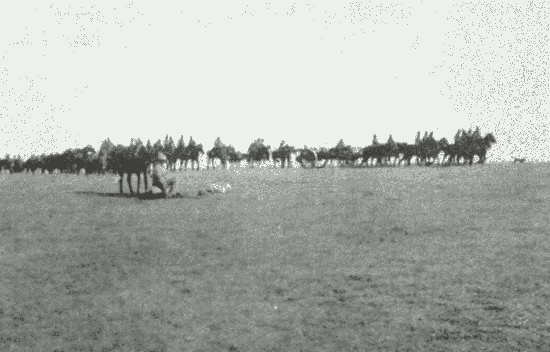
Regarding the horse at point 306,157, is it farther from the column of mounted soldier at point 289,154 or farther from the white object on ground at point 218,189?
the white object on ground at point 218,189

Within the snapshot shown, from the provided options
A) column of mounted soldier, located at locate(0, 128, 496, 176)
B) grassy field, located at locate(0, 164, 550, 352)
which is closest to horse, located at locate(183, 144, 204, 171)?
column of mounted soldier, located at locate(0, 128, 496, 176)

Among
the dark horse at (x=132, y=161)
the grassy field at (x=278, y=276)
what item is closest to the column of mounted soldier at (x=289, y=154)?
the dark horse at (x=132, y=161)

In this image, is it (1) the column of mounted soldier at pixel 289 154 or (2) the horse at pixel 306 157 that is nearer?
(1) the column of mounted soldier at pixel 289 154

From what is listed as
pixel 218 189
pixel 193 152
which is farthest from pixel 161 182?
pixel 193 152

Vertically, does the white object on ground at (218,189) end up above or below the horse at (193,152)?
below

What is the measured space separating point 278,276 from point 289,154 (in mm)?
79225

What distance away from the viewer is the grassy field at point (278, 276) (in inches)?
539

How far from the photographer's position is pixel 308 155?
98.4 metres

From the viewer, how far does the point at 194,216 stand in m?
29.7

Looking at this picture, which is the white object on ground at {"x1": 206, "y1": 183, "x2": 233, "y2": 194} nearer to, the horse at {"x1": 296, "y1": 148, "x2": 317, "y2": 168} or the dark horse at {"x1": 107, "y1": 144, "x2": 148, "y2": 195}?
the dark horse at {"x1": 107, "y1": 144, "x2": 148, "y2": 195}

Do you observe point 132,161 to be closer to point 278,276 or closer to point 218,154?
point 278,276

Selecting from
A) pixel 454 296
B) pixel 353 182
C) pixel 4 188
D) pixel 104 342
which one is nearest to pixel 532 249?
pixel 454 296

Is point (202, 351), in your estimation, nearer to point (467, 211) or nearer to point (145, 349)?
point (145, 349)

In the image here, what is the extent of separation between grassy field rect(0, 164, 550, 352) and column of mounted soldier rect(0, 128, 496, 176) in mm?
39270
